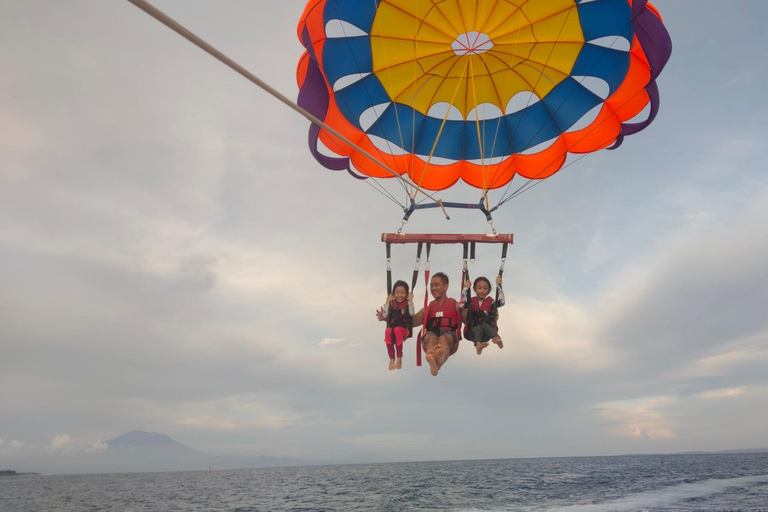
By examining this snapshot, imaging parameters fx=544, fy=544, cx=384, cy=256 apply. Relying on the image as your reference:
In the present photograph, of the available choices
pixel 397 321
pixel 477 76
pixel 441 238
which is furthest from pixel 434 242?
pixel 477 76

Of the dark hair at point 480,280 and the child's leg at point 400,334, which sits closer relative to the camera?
the child's leg at point 400,334

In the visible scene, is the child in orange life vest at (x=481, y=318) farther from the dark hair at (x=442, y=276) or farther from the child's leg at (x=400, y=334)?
the child's leg at (x=400, y=334)

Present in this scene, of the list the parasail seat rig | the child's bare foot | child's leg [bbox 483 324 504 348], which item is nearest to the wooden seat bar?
the parasail seat rig

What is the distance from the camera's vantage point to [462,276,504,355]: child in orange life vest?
7.84 meters

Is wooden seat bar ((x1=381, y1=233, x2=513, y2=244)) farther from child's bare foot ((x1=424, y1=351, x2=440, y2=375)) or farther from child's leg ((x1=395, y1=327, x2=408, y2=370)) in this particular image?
child's bare foot ((x1=424, y1=351, x2=440, y2=375))

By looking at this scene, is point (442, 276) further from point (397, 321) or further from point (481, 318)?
point (397, 321)

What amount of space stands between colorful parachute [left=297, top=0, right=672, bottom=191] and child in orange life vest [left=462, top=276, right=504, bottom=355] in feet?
6.81

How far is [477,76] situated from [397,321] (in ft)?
17.3

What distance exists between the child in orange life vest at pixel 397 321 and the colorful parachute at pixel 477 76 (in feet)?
8.00

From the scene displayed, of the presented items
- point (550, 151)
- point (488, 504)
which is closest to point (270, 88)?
point (550, 151)

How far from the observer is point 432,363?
295 inches

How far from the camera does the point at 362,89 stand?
33.9 feet

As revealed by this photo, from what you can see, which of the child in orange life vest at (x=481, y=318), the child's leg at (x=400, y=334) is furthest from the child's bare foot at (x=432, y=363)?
the child in orange life vest at (x=481, y=318)

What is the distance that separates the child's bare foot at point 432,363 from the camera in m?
7.38
